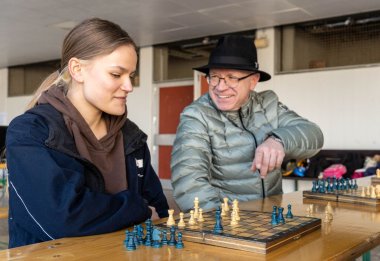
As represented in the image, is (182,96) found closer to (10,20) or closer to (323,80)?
(323,80)

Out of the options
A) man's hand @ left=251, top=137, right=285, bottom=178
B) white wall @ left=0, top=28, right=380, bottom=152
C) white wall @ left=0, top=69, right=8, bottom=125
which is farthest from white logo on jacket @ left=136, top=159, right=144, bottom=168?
white wall @ left=0, top=69, right=8, bottom=125

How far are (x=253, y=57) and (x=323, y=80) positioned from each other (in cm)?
535

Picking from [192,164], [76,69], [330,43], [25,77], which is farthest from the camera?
[25,77]

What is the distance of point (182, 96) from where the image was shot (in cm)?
866

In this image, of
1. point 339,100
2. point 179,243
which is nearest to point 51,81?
point 179,243

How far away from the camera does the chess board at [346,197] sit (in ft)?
5.52

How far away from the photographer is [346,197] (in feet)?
5.75

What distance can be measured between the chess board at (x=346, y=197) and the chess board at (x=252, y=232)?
2.02ft

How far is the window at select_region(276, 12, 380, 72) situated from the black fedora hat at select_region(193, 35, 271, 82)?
520 centimetres

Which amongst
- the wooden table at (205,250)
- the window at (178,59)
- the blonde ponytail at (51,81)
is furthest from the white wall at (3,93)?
the wooden table at (205,250)

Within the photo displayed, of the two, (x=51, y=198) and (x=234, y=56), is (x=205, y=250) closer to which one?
(x=51, y=198)

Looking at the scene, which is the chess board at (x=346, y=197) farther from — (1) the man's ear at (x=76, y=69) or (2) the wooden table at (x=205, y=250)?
(1) the man's ear at (x=76, y=69)

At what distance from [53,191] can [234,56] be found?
104cm

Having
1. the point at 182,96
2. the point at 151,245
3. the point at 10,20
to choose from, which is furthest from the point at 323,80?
the point at 151,245
